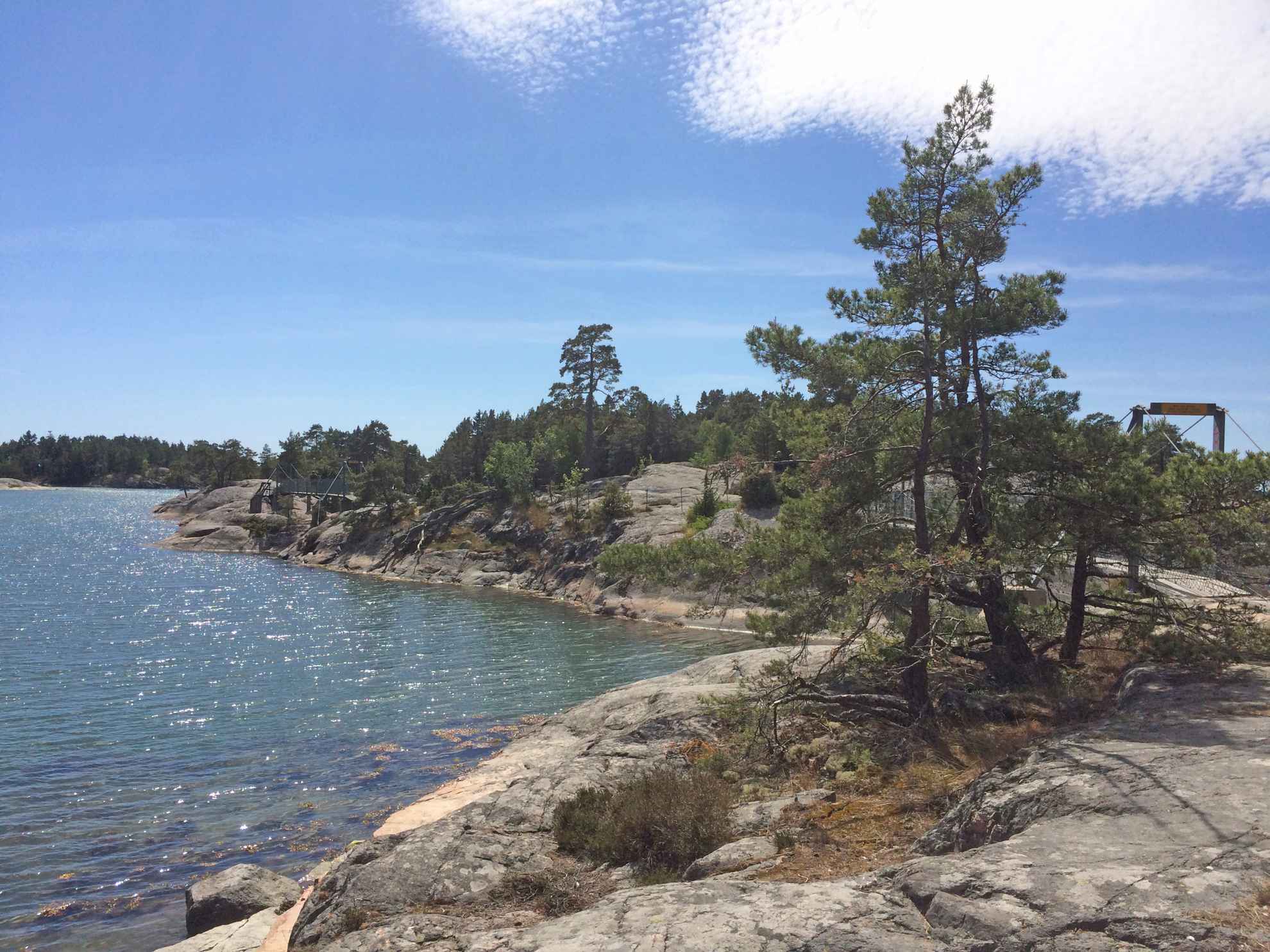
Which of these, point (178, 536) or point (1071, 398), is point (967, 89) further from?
point (178, 536)

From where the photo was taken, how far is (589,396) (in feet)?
253

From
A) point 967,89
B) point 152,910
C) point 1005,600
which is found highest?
point 967,89

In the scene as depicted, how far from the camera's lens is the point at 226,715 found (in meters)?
25.1

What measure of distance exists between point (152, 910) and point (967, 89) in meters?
20.3

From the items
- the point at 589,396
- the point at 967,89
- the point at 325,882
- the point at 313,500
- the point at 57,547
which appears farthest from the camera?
the point at 313,500

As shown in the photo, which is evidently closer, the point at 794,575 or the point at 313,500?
the point at 794,575

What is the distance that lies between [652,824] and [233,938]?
6444 mm

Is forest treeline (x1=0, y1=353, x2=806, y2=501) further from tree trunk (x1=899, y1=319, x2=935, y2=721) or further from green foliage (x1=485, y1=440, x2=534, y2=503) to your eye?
tree trunk (x1=899, y1=319, x2=935, y2=721)

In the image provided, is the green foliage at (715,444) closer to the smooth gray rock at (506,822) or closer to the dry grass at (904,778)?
the smooth gray rock at (506,822)

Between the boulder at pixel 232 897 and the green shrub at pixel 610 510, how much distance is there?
4680 cm

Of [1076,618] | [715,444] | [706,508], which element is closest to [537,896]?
[1076,618]

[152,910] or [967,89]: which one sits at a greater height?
[967,89]

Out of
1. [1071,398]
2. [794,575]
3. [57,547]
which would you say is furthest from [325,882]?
[57,547]

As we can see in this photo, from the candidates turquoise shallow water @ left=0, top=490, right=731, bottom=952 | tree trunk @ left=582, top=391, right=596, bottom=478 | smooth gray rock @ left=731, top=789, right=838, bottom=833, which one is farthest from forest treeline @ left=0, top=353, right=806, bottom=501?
smooth gray rock @ left=731, top=789, right=838, bottom=833
